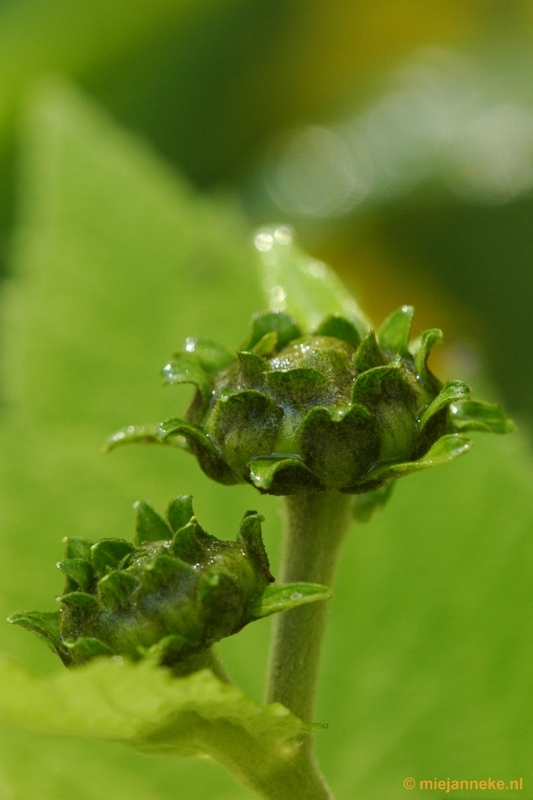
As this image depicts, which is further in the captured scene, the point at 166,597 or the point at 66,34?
the point at 66,34

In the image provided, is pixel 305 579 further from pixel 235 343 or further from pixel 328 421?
pixel 235 343

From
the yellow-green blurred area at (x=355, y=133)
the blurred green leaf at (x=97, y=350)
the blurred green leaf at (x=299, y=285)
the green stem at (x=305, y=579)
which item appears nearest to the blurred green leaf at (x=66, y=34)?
the yellow-green blurred area at (x=355, y=133)

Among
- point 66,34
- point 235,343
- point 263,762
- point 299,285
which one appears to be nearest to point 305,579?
point 263,762

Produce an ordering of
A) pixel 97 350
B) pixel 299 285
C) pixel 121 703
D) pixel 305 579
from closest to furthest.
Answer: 1. pixel 121 703
2. pixel 305 579
3. pixel 299 285
4. pixel 97 350

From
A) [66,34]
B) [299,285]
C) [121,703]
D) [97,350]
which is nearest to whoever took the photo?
[121,703]

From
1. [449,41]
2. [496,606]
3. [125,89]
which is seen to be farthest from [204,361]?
[449,41]

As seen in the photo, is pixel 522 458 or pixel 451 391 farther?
pixel 522 458

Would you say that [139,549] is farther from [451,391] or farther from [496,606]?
[496,606]

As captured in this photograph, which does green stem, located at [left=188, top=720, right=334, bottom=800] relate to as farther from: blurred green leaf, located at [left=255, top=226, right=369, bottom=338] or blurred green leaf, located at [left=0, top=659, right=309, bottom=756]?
blurred green leaf, located at [left=255, top=226, right=369, bottom=338]
